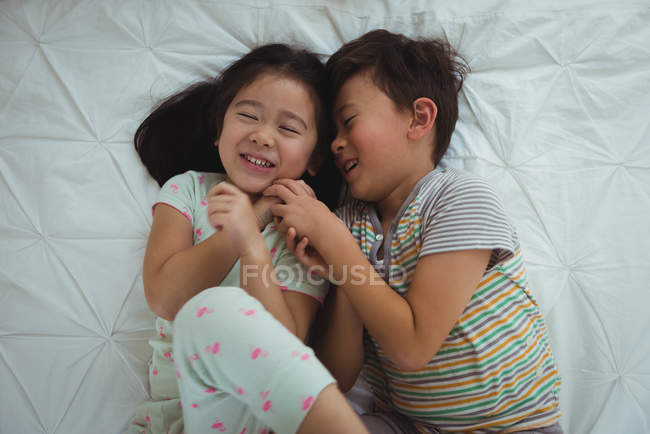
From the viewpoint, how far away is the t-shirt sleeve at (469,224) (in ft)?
2.34

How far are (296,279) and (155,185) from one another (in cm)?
41

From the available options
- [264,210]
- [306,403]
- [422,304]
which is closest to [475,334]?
[422,304]

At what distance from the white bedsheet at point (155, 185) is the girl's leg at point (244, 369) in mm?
347

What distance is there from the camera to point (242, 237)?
0.77m

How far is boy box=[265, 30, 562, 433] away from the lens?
0.72 metres

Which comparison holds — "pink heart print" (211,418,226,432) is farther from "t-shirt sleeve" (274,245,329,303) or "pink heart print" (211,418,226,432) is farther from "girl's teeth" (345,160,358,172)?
"girl's teeth" (345,160,358,172)

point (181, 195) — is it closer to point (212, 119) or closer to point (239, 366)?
point (212, 119)

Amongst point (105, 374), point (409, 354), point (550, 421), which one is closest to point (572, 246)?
point (550, 421)

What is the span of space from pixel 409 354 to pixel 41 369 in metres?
0.71

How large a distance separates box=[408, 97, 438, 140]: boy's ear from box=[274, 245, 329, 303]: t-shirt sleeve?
0.32m

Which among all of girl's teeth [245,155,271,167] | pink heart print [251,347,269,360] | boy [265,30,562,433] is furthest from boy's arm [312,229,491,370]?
girl's teeth [245,155,271,167]

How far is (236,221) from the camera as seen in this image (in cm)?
77

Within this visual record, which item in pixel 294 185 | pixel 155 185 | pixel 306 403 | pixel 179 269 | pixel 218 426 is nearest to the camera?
pixel 306 403

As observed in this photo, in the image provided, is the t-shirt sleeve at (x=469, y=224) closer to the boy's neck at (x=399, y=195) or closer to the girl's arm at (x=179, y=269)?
the boy's neck at (x=399, y=195)
